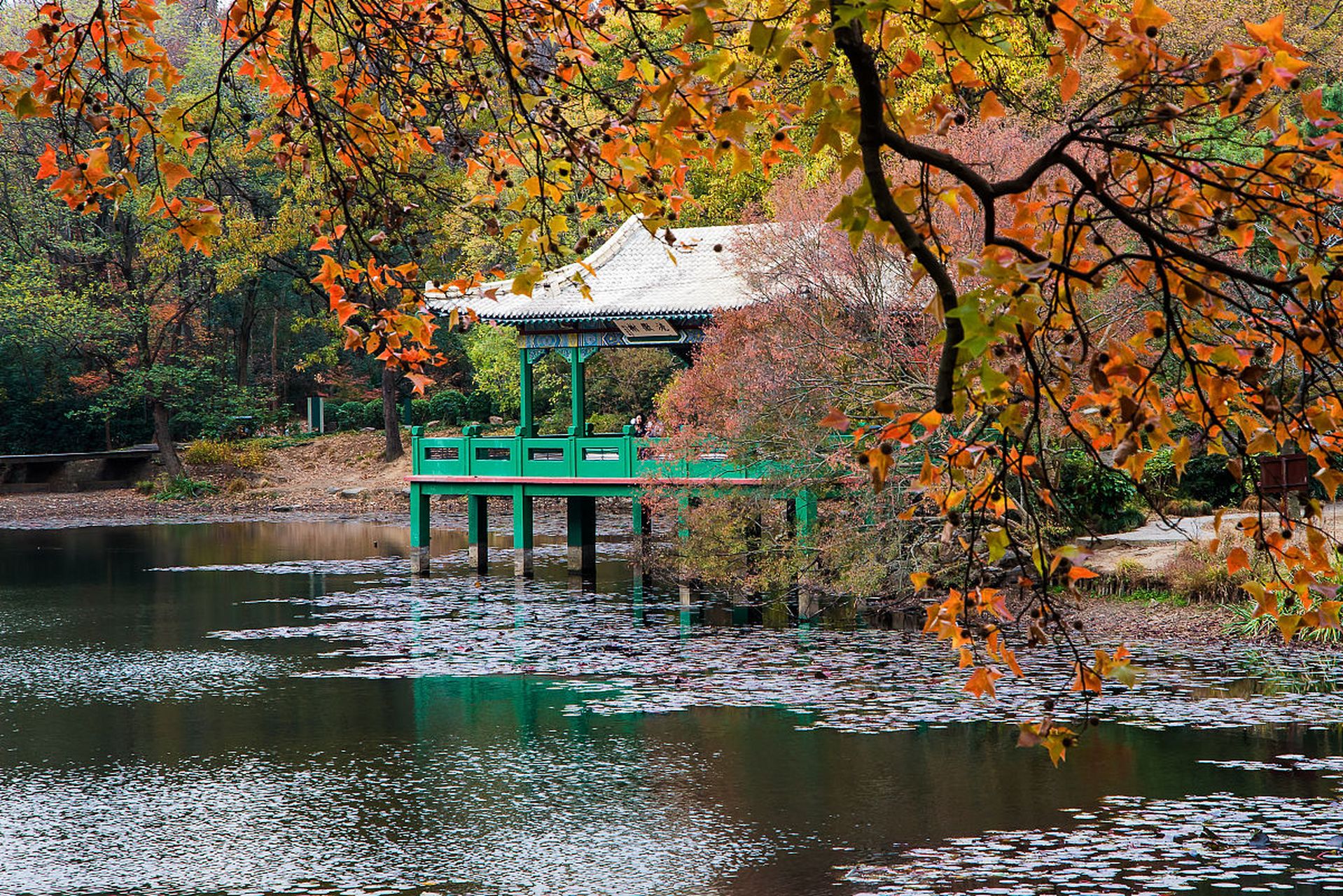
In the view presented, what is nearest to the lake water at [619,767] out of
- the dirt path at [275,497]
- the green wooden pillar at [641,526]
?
the green wooden pillar at [641,526]

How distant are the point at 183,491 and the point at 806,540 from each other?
23747mm

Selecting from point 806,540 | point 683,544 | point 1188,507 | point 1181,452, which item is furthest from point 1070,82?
point 1188,507

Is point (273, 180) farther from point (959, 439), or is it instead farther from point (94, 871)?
point (959, 439)

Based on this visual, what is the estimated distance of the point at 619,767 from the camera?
1049 cm

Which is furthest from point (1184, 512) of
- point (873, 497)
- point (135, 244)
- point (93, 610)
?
point (135, 244)

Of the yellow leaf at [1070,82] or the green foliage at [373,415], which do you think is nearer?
the yellow leaf at [1070,82]

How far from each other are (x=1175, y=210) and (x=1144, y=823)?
6.36 metres

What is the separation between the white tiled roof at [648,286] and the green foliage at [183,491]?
665 inches

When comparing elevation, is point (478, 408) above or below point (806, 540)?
above

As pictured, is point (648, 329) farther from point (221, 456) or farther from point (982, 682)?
point (221, 456)

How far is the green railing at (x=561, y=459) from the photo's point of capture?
59.0 feet

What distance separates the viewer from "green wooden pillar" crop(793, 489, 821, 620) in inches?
659

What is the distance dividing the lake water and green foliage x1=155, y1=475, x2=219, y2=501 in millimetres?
18901

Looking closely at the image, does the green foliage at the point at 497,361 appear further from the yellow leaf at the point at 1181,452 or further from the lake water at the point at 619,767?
the yellow leaf at the point at 1181,452
